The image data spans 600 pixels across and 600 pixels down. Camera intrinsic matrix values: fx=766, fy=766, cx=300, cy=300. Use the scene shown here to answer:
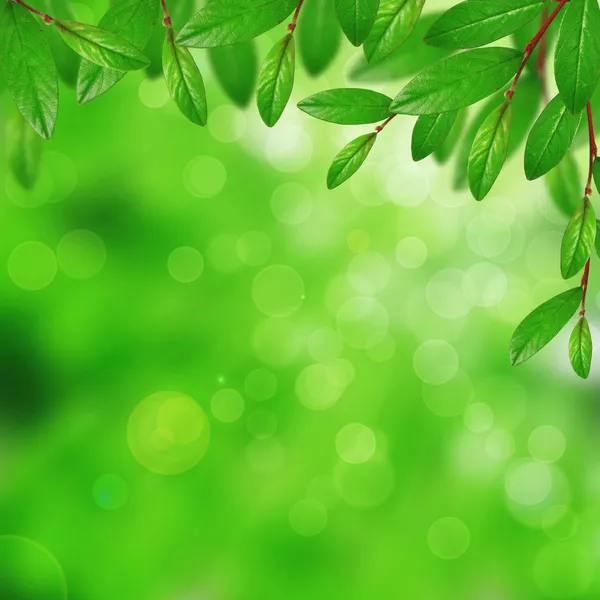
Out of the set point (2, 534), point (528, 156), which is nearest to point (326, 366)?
point (2, 534)

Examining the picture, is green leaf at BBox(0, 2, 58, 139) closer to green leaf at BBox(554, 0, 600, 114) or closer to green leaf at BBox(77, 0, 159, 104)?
green leaf at BBox(77, 0, 159, 104)

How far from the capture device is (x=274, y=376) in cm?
121

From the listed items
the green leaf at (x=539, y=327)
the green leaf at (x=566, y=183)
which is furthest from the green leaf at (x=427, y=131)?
the green leaf at (x=566, y=183)

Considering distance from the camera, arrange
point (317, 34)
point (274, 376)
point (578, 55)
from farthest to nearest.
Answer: point (274, 376) → point (317, 34) → point (578, 55)

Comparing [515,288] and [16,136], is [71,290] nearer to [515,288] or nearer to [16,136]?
[16,136]

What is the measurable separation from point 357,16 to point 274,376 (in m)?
0.87

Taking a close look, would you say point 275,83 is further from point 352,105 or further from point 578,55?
point 578,55

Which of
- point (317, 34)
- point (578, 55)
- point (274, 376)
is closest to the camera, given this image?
point (578, 55)

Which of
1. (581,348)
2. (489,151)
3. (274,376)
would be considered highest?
(489,151)

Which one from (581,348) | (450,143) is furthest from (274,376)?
(581,348)

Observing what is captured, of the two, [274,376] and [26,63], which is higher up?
[26,63]

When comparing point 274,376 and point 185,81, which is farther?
point 274,376

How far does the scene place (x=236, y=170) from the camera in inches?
49.2

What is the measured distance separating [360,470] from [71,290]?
54cm
